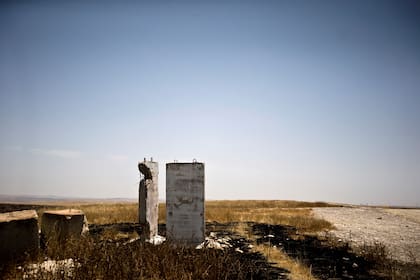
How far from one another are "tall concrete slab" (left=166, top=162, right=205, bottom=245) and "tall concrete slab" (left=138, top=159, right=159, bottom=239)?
1168 mm

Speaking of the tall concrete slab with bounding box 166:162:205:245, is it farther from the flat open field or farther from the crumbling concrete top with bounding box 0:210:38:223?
the crumbling concrete top with bounding box 0:210:38:223

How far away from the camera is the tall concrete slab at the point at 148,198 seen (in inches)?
397

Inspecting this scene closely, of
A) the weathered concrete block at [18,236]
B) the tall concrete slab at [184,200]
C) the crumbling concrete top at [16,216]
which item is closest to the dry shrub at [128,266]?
the weathered concrete block at [18,236]

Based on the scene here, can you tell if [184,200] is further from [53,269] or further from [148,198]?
[53,269]

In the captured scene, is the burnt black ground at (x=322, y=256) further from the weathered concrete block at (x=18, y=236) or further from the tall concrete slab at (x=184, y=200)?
the weathered concrete block at (x=18, y=236)

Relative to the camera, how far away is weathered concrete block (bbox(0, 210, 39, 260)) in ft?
19.4

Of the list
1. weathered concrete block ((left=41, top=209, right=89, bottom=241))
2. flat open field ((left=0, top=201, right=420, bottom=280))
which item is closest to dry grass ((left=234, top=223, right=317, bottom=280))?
flat open field ((left=0, top=201, right=420, bottom=280))

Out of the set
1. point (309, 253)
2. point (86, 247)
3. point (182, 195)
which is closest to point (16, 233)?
point (86, 247)

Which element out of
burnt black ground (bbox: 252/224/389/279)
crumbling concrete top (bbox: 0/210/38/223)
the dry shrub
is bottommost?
burnt black ground (bbox: 252/224/389/279)

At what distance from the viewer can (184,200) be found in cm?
913

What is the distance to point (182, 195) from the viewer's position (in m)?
9.14

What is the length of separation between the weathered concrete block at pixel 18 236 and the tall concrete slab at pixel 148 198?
4.05 meters

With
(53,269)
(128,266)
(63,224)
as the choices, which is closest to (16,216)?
(63,224)

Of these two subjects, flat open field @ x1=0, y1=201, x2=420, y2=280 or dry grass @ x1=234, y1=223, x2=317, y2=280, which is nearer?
flat open field @ x1=0, y1=201, x2=420, y2=280
